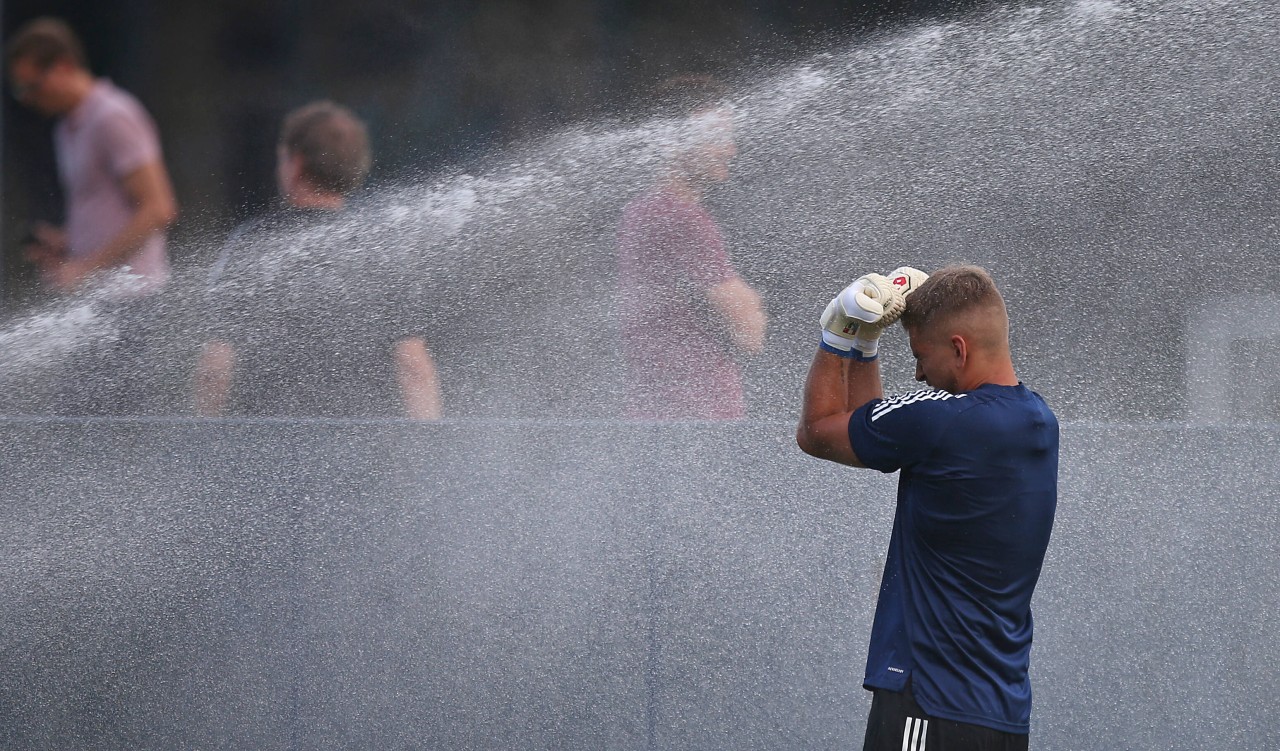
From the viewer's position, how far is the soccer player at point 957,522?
1907mm

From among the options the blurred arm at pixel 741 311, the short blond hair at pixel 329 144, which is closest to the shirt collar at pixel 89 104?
the short blond hair at pixel 329 144

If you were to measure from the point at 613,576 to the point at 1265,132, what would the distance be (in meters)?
2.40

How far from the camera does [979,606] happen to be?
1929 millimetres

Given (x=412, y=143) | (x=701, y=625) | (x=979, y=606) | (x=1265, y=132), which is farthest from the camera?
(x=412, y=143)

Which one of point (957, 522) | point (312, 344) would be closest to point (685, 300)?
point (312, 344)

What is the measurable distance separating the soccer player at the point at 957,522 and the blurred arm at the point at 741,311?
1.43 meters

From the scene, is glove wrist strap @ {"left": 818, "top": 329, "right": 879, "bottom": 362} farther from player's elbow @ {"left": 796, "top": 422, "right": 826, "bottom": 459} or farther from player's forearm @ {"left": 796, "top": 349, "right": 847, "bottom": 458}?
player's elbow @ {"left": 796, "top": 422, "right": 826, "bottom": 459}

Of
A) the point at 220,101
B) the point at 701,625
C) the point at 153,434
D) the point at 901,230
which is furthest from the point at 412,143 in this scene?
the point at 701,625

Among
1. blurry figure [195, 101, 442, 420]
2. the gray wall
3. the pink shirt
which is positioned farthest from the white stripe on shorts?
the pink shirt

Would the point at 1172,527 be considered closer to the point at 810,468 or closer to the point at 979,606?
Result: the point at 810,468

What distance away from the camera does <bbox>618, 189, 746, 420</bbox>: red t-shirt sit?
11.3ft

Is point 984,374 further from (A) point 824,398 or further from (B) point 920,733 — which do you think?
(B) point 920,733

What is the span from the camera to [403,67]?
398 cm

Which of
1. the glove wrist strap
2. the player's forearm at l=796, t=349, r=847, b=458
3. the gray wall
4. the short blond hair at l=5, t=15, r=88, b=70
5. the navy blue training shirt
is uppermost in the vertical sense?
the short blond hair at l=5, t=15, r=88, b=70
